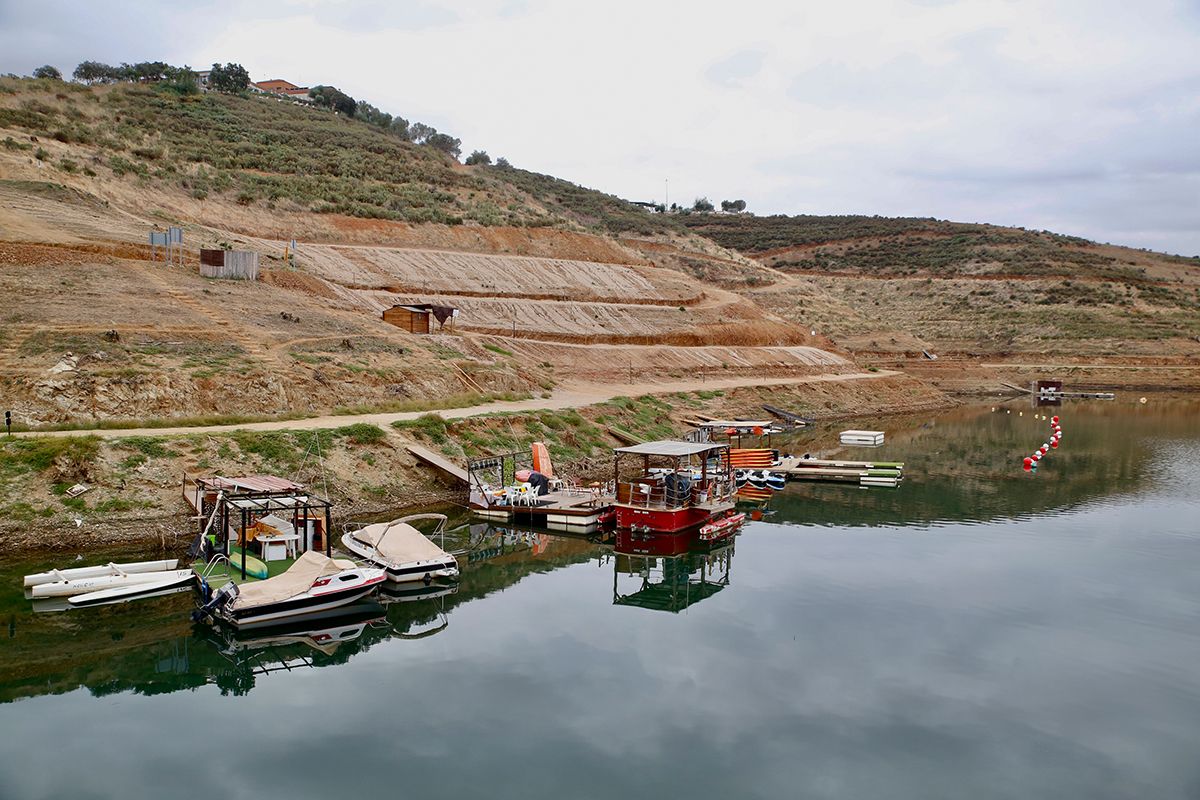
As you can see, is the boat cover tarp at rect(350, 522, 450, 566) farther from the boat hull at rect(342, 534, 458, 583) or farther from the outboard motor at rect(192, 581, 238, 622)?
the outboard motor at rect(192, 581, 238, 622)

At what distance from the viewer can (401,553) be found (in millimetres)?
26531

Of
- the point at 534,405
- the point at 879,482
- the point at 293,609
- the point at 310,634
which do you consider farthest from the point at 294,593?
the point at 879,482

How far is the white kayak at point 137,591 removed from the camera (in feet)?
76.3

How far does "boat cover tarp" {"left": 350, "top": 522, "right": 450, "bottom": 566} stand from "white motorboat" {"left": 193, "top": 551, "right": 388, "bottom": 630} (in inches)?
63.9

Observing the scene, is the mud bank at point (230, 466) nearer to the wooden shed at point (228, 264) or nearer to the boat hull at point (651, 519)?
the boat hull at point (651, 519)

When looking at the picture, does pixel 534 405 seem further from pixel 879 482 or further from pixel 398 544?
pixel 398 544

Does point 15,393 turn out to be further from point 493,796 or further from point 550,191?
point 550,191

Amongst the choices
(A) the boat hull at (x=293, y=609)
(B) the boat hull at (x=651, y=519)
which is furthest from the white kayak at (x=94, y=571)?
(B) the boat hull at (x=651, y=519)

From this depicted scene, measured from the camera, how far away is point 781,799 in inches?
595

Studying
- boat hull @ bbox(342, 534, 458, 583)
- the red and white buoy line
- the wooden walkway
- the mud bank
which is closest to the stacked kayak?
the mud bank

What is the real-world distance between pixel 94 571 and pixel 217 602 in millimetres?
4217

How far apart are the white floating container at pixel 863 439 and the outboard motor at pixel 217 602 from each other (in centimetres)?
4156

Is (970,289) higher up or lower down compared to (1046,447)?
higher up

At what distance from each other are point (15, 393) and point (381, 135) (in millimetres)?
76785
